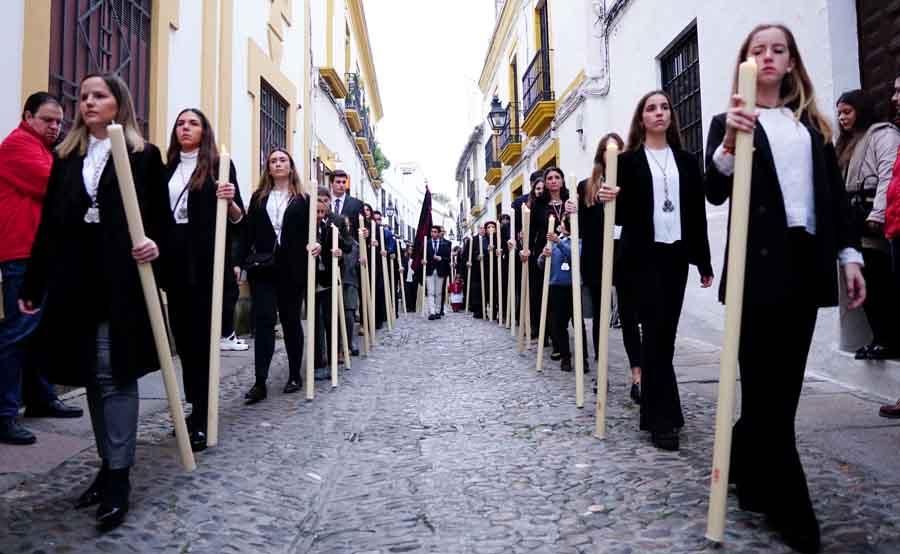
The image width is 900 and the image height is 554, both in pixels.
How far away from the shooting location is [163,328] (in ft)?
8.94

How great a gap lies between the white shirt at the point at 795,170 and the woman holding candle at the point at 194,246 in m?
2.50

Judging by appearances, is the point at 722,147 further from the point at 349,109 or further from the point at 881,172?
the point at 349,109

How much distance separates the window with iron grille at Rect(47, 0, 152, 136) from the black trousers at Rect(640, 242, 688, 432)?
3692 mm

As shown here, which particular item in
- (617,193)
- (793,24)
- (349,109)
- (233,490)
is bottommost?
(233,490)

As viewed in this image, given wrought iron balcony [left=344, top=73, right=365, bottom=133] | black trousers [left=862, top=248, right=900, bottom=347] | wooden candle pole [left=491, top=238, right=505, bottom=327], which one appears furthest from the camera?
wrought iron balcony [left=344, top=73, right=365, bottom=133]

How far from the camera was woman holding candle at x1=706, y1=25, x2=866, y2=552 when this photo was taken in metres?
2.33

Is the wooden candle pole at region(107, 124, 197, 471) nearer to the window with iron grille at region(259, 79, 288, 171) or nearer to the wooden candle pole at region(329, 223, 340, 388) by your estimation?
the wooden candle pole at region(329, 223, 340, 388)

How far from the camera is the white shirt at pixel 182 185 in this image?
378cm

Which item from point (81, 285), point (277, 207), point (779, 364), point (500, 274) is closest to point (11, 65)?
point (277, 207)


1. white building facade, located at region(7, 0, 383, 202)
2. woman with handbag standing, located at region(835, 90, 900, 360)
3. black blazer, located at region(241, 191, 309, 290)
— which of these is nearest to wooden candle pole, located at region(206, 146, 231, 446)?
black blazer, located at region(241, 191, 309, 290)

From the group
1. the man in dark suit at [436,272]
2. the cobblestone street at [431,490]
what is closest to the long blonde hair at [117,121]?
the cobblestone street at [431,490]

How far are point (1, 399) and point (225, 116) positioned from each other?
5.45 metres

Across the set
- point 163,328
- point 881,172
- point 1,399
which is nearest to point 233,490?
point 163,328

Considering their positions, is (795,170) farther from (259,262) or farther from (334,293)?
(334,293)
